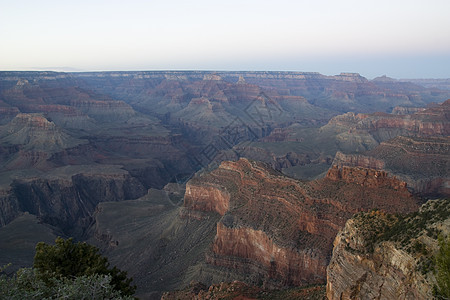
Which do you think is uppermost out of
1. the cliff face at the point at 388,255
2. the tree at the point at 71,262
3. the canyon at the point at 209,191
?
the cliff face at the point at 388,255

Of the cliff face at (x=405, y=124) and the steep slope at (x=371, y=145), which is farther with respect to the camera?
the cliff face at (x=405, y=124)

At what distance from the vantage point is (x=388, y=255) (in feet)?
65.1

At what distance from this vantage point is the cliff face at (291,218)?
40.8 meters

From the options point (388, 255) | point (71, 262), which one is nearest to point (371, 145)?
point (388, 255)

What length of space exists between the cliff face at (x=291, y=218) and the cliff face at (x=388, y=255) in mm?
16763

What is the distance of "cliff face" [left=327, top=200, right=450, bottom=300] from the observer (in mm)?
17969

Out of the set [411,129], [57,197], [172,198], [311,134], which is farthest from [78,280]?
[311,134]

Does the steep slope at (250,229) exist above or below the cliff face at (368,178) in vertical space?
below

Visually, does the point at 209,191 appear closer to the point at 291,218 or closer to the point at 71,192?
the point at 291,218

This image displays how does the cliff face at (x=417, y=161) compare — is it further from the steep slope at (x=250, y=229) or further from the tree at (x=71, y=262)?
the tree at (x=71, y=262)

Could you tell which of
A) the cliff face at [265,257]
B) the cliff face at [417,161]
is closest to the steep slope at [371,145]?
the cliff face at [417,161]

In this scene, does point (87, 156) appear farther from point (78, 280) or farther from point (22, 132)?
point (78, 280)

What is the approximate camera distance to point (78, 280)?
20.2 metres

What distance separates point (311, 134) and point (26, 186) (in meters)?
109
